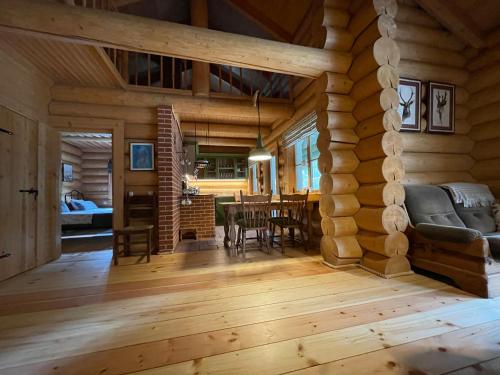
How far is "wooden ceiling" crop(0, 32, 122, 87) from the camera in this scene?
2438 mm

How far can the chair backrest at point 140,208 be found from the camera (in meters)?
3.51

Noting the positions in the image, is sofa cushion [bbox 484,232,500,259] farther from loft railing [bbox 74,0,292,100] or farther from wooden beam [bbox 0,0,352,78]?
loft railing [bbox 74,0,292,100]

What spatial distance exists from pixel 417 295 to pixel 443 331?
1.71 ft

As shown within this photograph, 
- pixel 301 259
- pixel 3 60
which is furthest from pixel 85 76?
pixel 301 259

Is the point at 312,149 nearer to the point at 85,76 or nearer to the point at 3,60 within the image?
the point at 85,76

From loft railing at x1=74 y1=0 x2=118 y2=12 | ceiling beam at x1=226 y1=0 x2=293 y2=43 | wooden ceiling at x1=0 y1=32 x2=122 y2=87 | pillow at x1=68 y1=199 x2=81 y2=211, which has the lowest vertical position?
pillow at x1=68 y1=199 x2=81 y2=211

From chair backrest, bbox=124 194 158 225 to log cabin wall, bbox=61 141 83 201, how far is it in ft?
15.8

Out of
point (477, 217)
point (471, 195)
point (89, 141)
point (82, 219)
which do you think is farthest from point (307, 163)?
point (89, 141)

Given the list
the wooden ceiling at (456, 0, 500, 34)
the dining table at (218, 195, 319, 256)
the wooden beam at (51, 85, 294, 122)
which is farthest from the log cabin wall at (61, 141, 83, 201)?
the wooden ceiling at (456, 0, 500, 34)

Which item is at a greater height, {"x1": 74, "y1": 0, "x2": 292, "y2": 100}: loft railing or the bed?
{"x1": 74, "y1": 0, "x2": 292, "y2": 100}: loft railing

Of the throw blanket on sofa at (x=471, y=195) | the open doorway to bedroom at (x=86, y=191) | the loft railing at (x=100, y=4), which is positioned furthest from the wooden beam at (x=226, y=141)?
the throw blanket on sofa at (x=471, y=195)

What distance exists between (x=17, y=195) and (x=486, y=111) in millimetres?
6107

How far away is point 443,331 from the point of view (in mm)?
1419

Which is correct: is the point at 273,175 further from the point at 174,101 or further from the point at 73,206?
the point at 73,206
